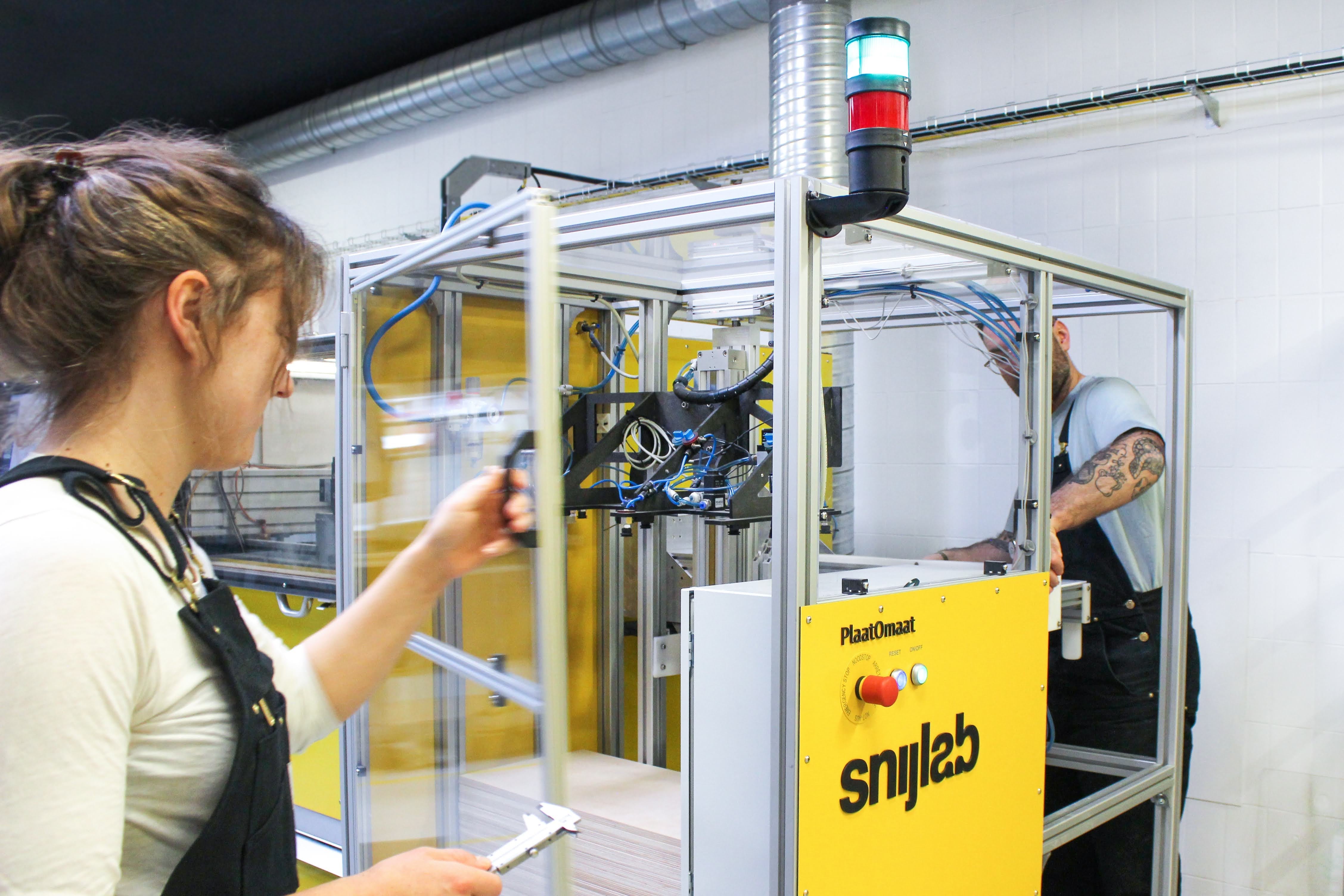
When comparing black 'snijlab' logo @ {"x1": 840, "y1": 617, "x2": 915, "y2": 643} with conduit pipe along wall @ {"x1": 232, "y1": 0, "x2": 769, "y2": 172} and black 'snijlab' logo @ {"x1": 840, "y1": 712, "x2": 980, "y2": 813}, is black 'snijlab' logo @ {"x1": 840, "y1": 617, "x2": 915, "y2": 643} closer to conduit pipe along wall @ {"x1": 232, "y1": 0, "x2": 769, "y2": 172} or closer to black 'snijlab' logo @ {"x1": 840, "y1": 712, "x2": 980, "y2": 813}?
black 'snijlab' logo @ {"x1": 840, "y1": 712, "x2": 980, "y2": 813}

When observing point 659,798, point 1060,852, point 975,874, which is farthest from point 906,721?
point 1060,852

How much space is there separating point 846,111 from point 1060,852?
2063mm

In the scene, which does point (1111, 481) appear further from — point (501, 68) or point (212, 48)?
point (212, 48)

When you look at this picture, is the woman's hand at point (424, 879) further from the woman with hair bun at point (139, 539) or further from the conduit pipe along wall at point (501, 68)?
the conduit pipe along wall at point (501, 68)

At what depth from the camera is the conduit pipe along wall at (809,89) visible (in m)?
2.58

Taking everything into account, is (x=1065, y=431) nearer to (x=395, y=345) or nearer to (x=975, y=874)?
(x=975, y=874)

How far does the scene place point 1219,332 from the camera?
2.58m

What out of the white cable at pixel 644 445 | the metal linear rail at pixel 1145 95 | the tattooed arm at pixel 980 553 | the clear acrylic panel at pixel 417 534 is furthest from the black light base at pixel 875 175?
the metal linear rail at pixel 1145 95

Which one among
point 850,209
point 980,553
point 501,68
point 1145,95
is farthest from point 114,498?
point 501,68

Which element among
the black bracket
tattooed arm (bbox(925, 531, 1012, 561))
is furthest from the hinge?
tattooed arm (bbox(925, 531, 1012, 561))

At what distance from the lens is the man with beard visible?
2234 millimetres

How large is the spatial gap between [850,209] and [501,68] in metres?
2.95

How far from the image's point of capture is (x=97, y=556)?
0.60 meters

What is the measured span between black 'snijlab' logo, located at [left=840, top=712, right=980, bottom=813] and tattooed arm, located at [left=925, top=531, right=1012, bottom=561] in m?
0.50
